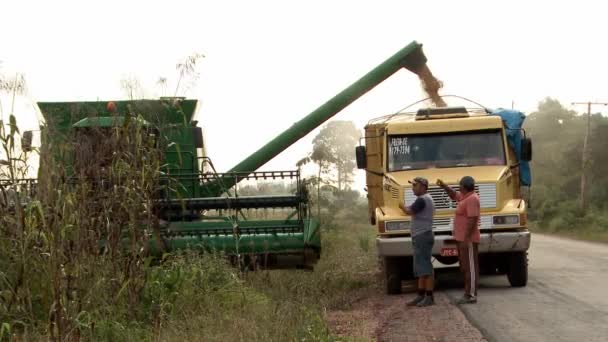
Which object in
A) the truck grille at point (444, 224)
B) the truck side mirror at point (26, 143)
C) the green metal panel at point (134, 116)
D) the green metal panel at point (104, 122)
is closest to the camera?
the truck side mirror at point (26, 143)

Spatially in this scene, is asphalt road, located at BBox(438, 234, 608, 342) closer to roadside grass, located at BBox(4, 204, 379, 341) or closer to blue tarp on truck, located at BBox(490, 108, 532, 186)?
blue tarp on truck, located at BBox(490, 108, 532, 186)

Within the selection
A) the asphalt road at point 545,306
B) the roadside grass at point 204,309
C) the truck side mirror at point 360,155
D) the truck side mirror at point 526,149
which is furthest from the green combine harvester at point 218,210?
the truck side mirror at point 526,149

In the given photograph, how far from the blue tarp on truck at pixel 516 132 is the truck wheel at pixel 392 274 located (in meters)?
2.83

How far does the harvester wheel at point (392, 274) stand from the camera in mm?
12898

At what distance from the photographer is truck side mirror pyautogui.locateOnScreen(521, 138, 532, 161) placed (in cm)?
1326

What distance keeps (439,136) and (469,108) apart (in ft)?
5.22

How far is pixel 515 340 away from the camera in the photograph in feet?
28.2

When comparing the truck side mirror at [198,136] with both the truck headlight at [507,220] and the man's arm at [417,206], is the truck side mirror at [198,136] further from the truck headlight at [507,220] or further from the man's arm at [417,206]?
the truck headlight at [507,220]

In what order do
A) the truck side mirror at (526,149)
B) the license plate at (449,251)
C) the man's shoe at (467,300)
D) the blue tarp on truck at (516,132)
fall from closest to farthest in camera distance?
the man's shoe at (467,300) → the license plate at (449,251) → the truck side mirror at (526,149) → the blue tarp on truck at (516,132)

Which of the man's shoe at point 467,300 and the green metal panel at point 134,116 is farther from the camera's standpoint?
the man's shoe at point 467,300

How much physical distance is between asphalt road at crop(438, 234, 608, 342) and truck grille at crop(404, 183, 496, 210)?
4.45 ft

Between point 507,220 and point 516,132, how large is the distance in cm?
188

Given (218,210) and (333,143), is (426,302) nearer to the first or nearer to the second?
(218,210)

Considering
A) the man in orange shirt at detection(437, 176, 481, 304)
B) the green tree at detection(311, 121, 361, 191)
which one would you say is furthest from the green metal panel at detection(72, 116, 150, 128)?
the green tree at detection(311, 121, 361, 191)
